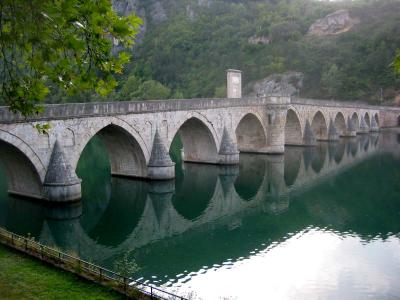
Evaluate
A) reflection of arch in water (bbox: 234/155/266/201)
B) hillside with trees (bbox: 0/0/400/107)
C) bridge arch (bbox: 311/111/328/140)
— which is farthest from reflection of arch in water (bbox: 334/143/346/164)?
hillside with trees (bbox: 0/0/400/107)

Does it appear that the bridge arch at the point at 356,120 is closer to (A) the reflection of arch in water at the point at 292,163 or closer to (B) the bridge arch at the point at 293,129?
(B) the bridge arch at the point at 293,129

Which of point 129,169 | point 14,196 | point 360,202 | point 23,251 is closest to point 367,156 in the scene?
point 360,202

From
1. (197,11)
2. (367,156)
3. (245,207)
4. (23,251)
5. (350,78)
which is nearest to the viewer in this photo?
(23,251)

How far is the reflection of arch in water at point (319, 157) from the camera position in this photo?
119 feet

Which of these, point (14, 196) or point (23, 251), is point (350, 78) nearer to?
point (14, 196)

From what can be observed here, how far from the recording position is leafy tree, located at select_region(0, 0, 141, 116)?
5.57 metres

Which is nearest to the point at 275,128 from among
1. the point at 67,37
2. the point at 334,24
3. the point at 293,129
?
the point at 293,129

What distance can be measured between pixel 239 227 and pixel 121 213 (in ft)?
21.4

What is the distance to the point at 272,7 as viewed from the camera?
11375 cm

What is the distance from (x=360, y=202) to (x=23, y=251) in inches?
741

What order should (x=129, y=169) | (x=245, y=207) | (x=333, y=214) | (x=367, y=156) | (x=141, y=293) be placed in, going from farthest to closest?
(x=367, y=156) → (x=129, y=169) → (x=245, y=207) → (x=333, y=214) → (x=141, y=293)

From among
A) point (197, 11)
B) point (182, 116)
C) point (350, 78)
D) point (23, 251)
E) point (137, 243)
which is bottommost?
point (137, 243)

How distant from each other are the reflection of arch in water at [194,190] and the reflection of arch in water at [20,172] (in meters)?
7.34

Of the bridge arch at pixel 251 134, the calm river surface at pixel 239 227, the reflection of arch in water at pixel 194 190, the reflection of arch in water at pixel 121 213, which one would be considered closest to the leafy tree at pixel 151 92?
the bridge arch at pixel 251 134
